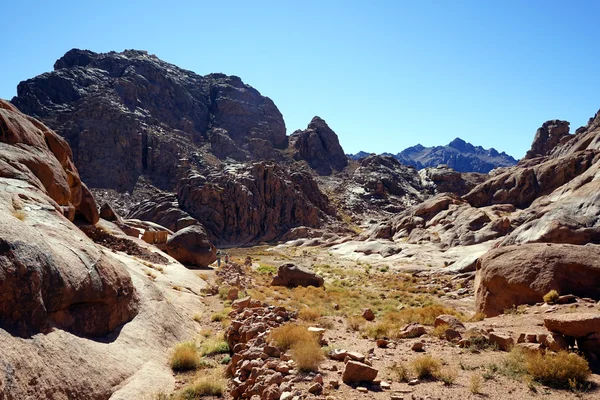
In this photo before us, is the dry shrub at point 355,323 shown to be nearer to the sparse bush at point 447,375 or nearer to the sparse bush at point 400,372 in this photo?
the sparse bush at point 400,372

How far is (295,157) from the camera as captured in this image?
6093 inches

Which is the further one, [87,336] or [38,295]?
[87,336]

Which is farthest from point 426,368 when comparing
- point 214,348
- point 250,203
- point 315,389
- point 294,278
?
point 250,203

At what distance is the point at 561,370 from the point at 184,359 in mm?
8584

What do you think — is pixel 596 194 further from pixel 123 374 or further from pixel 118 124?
pixel 118 124

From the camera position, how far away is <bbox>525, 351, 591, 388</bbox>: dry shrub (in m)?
7.00

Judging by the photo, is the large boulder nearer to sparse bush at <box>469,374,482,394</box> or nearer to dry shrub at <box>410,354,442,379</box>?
dry shrub at <box>410,354,442,379</box>

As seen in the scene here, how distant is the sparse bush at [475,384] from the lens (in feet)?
23.0

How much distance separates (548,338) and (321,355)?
16.7 ft

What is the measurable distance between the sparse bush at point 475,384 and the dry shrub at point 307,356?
3.09 meters

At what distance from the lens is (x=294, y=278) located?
2802cm

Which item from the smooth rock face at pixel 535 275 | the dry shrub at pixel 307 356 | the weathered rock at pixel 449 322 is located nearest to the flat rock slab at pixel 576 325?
the weathered rock at pixel 449 322

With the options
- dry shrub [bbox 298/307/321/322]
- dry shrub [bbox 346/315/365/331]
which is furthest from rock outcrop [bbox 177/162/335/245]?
dry shrub [bbox 346/315/365/331]

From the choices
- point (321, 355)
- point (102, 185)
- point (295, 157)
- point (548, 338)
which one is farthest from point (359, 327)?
point (295, 157)
